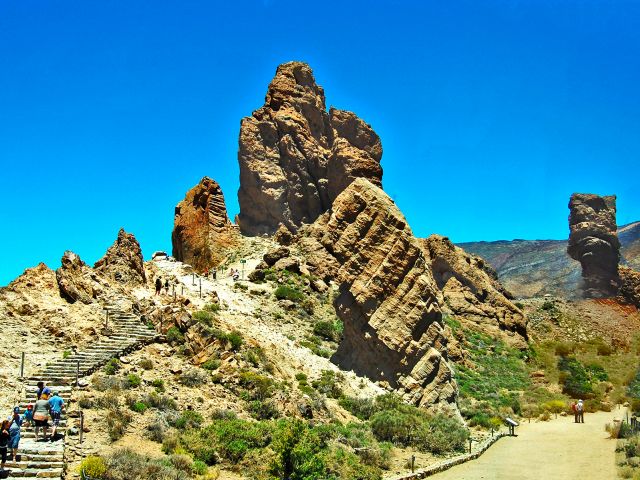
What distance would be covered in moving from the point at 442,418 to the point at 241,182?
38.4m

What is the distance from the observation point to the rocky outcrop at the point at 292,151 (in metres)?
60.4

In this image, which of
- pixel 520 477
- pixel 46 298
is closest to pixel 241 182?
pixel 46 298

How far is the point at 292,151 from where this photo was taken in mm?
61656

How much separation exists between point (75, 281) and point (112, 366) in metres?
6.22

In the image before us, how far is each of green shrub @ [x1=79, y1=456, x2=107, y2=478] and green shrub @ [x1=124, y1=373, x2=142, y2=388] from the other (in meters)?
6.18

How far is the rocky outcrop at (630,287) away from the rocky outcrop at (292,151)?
32625mm

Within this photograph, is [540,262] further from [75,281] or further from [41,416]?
[41,416]

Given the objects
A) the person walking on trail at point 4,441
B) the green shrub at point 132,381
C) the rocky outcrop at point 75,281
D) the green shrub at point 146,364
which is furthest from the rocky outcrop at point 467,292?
the person walking on trail at point 4,441

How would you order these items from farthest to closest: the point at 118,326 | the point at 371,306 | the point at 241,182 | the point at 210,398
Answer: the point at 241,182
the point at 371,306
the point at 118,326
the point at 210,398

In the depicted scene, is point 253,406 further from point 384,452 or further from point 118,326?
point 118,326

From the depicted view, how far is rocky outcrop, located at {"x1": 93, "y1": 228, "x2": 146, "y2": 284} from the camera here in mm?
31984

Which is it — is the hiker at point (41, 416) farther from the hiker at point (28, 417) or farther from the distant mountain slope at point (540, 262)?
the distant mountain slope at point (540, 262)

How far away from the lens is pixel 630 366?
50.5 m

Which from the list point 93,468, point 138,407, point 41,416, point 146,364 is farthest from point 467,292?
point 93,468
